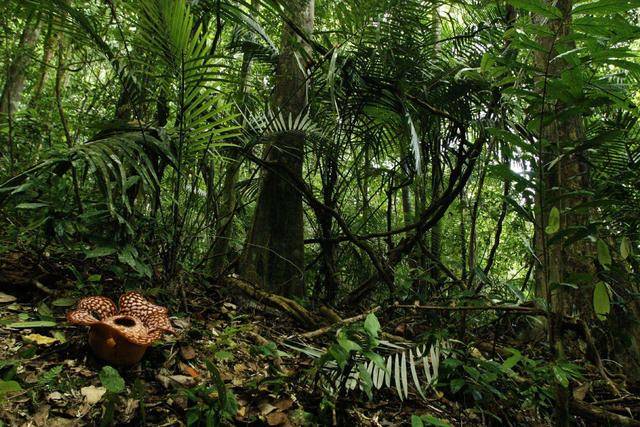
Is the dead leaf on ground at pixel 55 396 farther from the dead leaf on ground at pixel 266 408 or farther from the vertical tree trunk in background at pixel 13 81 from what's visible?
the vertical tree trunk in background at pixel 13 81

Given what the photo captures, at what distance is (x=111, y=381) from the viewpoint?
45.3 inches

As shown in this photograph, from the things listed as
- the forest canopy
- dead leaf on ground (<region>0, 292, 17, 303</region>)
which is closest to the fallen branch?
the forest canopy

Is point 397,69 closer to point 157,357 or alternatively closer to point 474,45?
point 474,45

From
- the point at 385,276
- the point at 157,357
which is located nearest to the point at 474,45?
the point at 385,276

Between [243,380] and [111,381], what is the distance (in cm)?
49

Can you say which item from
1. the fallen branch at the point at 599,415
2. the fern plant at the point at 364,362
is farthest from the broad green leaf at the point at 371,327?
the fallen branch at the point at 599,415

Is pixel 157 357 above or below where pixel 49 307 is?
below

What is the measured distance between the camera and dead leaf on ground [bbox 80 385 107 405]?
119 centimetres

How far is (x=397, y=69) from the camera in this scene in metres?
2.54

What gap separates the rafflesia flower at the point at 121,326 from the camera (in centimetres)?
122

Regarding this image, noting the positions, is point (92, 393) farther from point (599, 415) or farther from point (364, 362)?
point (599, 415)

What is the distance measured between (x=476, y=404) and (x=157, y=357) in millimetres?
1181

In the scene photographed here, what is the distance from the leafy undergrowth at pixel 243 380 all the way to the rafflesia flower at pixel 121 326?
0.07 metres

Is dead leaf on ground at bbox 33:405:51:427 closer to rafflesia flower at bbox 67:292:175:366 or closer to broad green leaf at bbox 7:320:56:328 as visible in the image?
rafflesia flower at bbox 67:292:175:366
